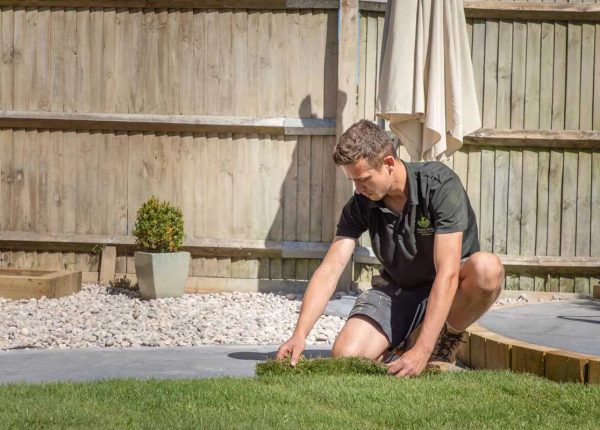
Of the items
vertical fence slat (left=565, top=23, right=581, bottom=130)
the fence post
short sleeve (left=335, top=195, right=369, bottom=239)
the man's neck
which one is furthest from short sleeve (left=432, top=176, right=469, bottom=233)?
vertical fence slat (left=565, top=23, right=581, bottom=130)

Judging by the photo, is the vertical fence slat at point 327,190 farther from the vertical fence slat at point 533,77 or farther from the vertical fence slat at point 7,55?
the vertical fence slat at point 7,55

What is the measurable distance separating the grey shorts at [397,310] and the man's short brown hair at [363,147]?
0.76m

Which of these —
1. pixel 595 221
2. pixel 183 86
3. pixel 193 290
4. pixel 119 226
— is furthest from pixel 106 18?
pixel 595 221

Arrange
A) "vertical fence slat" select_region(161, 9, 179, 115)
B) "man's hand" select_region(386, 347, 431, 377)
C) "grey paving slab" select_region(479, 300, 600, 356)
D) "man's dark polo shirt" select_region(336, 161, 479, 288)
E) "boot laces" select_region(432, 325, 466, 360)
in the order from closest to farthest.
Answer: "man's hand" select_region(386, 347, 431, 377) < "man's dark polo shirt" select_region(336, 161, 479, 288) < "boot laces" select_region(432, 325, 466, 360) < "grey paving slab" select_region(479, 300, 600, 356) < "vertical fence slat" select_region(161, 9, 179, 115)

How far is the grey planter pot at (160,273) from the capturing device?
275 inches

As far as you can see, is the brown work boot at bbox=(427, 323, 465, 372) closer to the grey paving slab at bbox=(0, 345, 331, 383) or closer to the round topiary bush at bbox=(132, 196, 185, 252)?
the grey paving slab at bbox=(0, 345, 331, 383)

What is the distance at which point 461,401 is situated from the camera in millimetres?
3258

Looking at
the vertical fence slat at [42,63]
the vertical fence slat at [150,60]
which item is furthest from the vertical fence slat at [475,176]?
the vertical fence slat at [42,63]

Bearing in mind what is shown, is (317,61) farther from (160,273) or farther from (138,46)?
(160,273)

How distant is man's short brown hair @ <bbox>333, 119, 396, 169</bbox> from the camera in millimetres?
3629

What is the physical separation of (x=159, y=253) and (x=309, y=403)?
402cm

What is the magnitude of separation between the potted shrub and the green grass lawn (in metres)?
3.36

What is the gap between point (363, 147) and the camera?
3646 mm

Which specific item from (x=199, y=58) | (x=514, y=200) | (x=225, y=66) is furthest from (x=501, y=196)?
(x=199, y=58)
